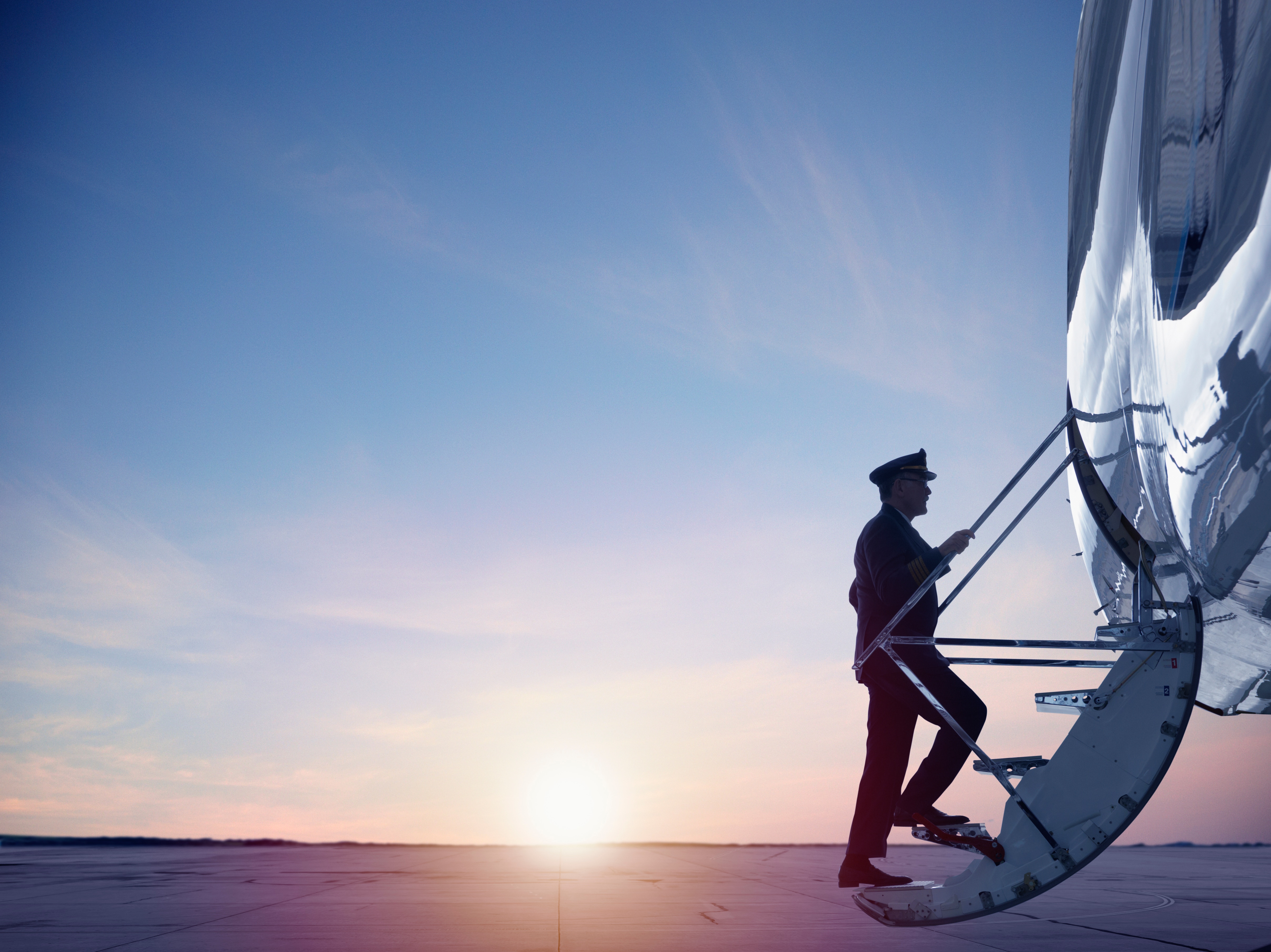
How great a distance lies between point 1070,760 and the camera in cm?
454

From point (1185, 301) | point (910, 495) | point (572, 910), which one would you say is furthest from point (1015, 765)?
point (572, 910)

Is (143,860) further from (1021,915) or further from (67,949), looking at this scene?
(1021,915)

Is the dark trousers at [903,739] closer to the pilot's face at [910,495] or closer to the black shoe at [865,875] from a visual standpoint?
the black shoe at [865,875]

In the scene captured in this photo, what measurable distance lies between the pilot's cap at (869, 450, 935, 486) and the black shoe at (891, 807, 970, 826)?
5.43ft

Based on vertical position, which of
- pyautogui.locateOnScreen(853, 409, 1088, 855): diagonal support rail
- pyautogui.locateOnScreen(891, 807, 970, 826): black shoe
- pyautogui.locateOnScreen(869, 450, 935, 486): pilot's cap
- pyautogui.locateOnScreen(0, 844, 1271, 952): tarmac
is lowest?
pyautogui.locateOnScreen(0, 844, 1271, 952): tarmac

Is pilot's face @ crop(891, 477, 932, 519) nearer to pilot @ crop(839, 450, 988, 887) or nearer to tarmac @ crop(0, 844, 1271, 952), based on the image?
pilot @ crop(839, 450, 988, 887)

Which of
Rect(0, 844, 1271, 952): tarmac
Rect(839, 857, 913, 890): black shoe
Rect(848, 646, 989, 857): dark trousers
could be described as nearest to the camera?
Rect(848, 646, 989, 857): dark trousers

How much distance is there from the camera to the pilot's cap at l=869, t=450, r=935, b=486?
5.16 meters

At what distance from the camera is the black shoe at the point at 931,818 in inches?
184

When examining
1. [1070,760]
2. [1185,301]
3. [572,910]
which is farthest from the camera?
[572,910]

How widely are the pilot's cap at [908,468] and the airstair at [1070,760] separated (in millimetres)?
499

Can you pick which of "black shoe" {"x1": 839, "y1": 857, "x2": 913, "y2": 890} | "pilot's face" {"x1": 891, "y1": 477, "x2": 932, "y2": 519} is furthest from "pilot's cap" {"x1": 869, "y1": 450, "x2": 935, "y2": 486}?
"black shoe" {"x1": 839, "y1": 857, "x2": 913, "y2": 890}

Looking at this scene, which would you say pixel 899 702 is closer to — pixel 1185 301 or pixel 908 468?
pixel 908 468

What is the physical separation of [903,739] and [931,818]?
388 mm
